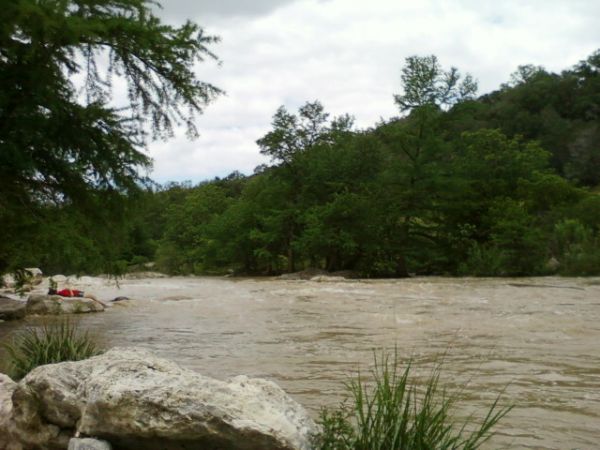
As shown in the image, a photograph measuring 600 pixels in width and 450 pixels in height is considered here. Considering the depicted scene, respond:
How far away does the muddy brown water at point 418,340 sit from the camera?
6.86 metres

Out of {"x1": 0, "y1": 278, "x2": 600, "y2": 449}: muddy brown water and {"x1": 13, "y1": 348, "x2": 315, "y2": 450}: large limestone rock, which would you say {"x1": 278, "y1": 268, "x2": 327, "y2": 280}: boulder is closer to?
{"x1": 0, "y1": 278, "x2": 600, "y2": 449}: muddy brown water

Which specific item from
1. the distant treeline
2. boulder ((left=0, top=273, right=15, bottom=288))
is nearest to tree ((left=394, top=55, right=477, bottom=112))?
the distant treeline

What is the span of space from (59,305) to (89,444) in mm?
15505

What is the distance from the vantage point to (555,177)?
Answer: 40500 mm

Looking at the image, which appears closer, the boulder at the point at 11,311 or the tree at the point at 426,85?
the boulder at the point at 11,311

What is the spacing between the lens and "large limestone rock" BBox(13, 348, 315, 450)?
3762 mm

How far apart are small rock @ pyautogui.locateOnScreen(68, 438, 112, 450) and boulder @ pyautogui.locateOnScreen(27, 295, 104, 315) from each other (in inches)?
581

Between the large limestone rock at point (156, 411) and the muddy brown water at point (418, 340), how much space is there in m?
1.40

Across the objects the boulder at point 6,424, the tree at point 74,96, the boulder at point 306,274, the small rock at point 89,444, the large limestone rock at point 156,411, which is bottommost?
the boulder at point 306,274

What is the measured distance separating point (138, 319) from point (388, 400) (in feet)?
46.7

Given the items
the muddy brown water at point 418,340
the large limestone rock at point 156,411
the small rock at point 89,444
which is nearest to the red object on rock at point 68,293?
the muddy brown water at point 418,340

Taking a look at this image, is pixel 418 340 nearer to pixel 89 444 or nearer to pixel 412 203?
pixel 89 444

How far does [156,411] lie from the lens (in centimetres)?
→ 385

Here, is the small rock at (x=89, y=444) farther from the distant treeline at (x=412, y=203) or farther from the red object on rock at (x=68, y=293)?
the distant treeline at (x=412, y=203)
